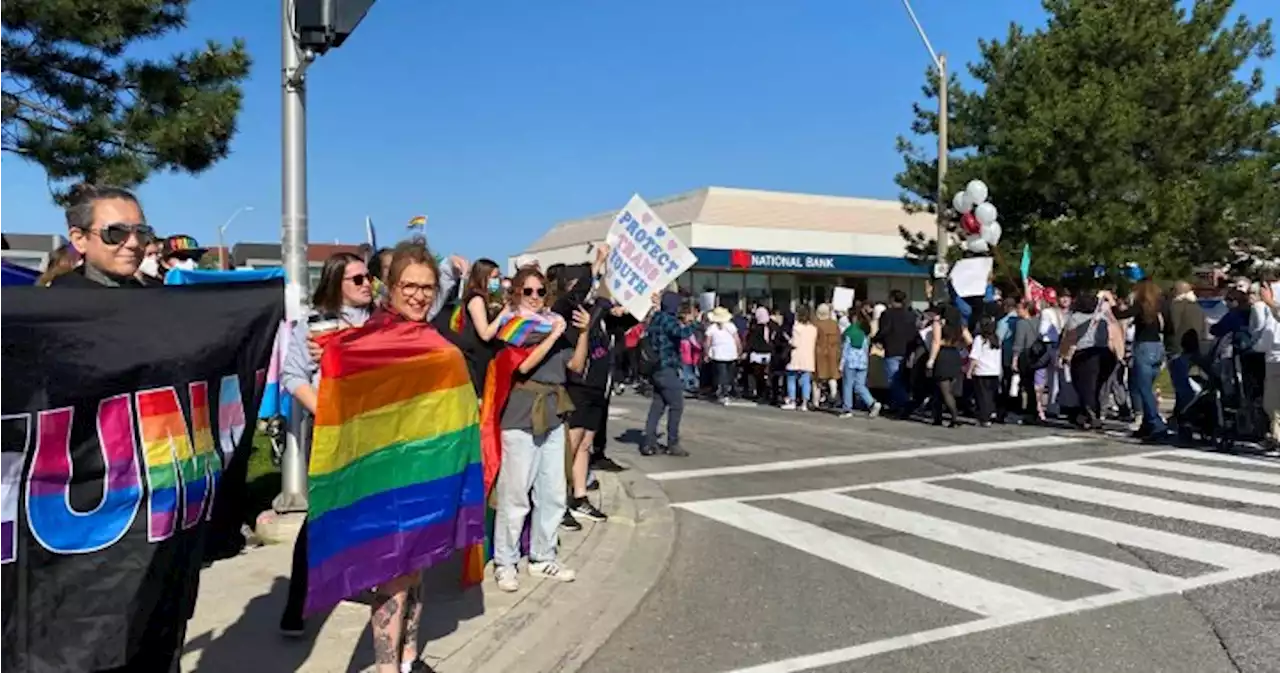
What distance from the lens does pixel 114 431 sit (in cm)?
277

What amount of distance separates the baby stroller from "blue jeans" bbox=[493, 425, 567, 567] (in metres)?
8.50

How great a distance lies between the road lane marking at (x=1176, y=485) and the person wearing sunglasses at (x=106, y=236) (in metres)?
8.31

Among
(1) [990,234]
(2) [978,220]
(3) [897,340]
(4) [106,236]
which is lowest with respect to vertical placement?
(3) [897,340]

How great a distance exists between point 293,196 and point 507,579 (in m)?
2.87

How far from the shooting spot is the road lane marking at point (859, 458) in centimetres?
1009

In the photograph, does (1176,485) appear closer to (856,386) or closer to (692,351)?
(856,386)

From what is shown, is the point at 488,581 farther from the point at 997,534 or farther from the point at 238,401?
the point at 997,534

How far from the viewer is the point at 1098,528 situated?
734 cm

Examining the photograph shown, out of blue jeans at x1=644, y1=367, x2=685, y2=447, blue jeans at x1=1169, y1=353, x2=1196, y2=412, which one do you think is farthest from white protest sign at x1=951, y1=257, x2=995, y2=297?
blue jeans at x1=644, y1=367, x2=685, y2=447

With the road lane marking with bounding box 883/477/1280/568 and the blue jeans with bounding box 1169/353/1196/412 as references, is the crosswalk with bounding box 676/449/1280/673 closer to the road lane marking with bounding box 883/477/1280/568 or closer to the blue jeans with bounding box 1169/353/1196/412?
the road lane marking with bounding box 883/477/1280/568

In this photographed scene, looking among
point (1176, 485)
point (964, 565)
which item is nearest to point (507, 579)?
point (964, 565)

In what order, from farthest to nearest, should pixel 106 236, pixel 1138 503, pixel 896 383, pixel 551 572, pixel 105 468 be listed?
pixel 896 383, pixel 1138 503, pixel 551 572, pixel 106 236, pixel 105 468

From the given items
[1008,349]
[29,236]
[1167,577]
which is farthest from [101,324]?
[29,236]

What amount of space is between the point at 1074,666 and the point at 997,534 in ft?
9.03
